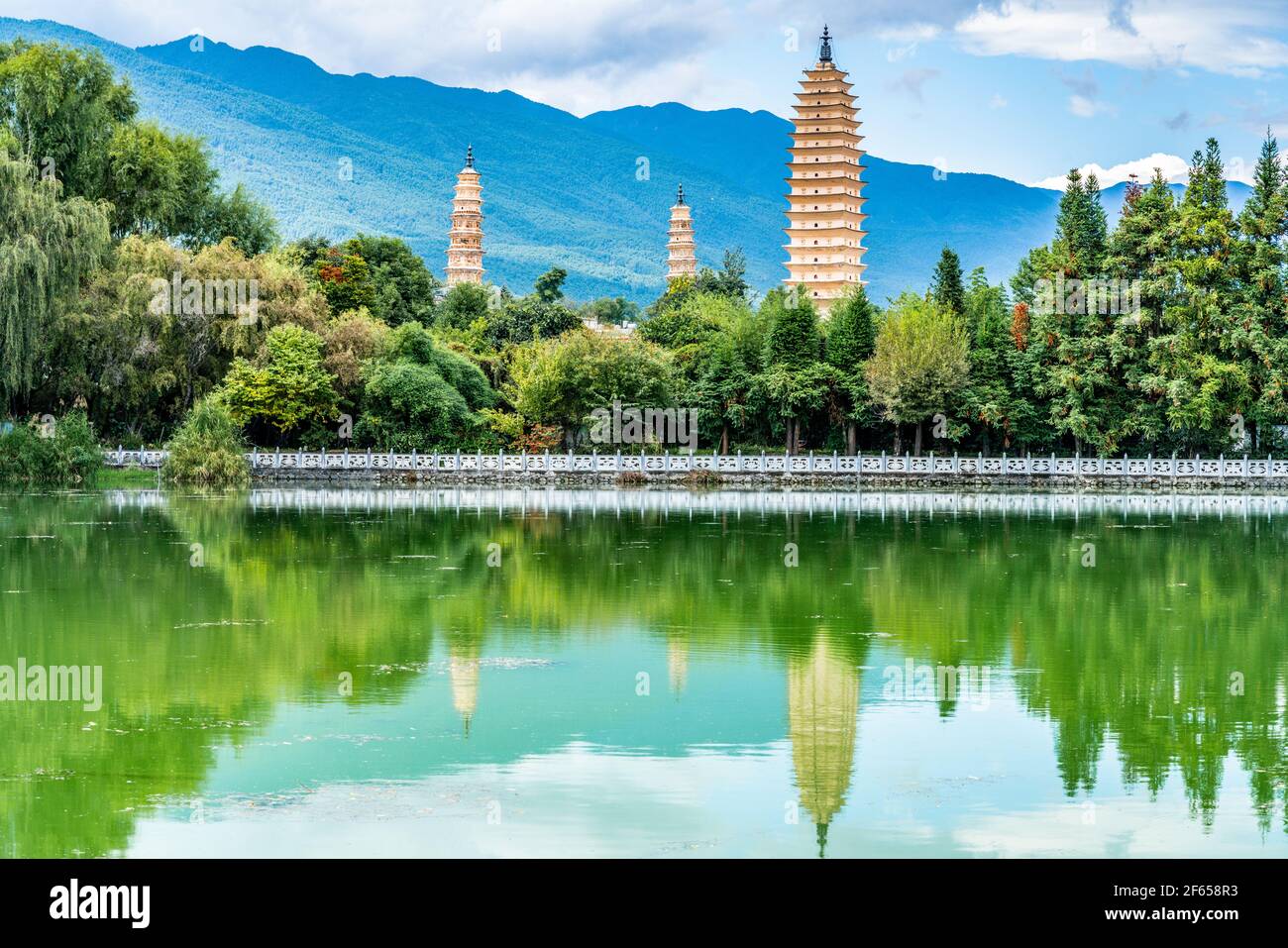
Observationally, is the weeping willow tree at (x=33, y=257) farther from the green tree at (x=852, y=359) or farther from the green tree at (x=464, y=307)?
the green tree at (x=464, y=307)

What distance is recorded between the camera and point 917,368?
37.4 m

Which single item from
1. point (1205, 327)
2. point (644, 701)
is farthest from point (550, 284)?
point (644, 701)

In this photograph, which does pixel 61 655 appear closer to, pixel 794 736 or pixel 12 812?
pixel 12 812

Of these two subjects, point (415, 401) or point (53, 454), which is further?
point (415, 401)

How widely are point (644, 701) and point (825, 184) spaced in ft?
183

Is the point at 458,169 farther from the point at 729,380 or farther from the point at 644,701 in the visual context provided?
the point at 644,701

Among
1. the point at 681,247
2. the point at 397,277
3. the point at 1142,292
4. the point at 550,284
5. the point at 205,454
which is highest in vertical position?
the point at 681,247

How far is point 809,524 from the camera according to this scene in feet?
82.7

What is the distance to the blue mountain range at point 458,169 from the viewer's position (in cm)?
14062

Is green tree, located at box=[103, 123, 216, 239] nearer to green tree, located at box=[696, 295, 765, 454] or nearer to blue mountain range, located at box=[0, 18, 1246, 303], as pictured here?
green tree, located at box=[696, 295, 765, 454]

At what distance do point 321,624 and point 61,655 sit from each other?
2377mm

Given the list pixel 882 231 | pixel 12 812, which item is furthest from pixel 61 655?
pixel 882 231

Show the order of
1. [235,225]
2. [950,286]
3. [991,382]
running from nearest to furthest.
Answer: [991,382], [235,225], [950,286]

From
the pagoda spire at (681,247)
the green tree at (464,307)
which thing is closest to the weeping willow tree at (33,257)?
the green tree at (464,307)
